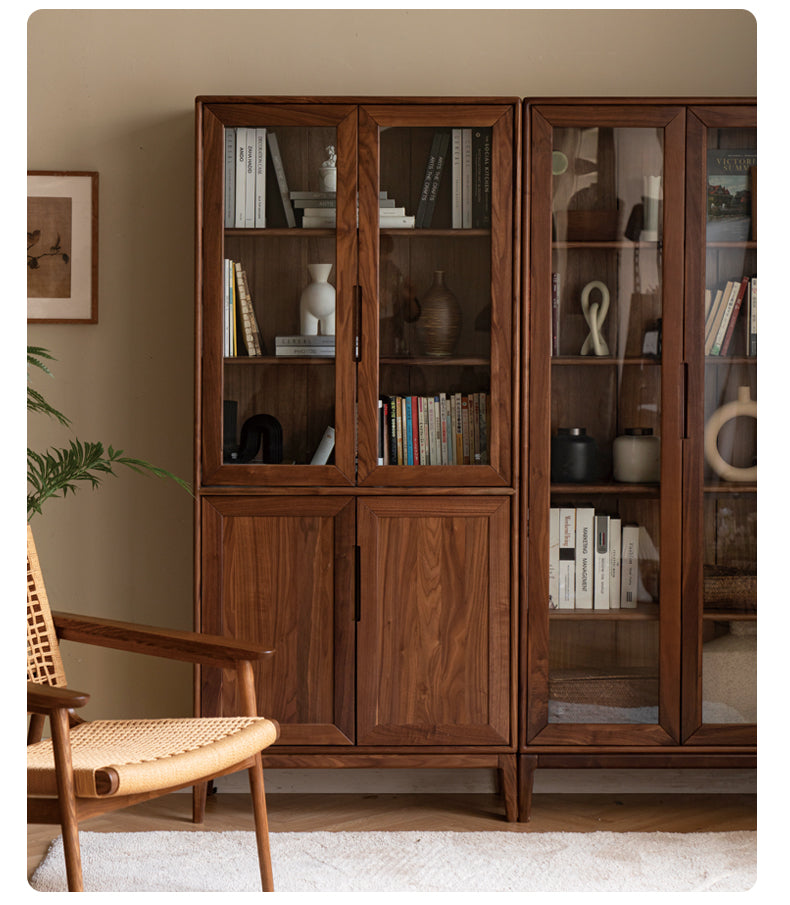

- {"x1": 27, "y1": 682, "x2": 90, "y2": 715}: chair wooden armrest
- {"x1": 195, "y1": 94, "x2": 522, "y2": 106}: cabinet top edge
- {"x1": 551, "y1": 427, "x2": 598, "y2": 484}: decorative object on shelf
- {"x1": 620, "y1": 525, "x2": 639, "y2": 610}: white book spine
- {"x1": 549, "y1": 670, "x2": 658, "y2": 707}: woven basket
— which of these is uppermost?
{"x1": 195, "y1": 94, "x2": 522, "y2": 106}: cabinet top edge

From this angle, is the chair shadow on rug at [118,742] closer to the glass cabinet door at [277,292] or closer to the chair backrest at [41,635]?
the chair backrest at [41,635]

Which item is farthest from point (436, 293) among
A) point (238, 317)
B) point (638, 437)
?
point (638, 437)

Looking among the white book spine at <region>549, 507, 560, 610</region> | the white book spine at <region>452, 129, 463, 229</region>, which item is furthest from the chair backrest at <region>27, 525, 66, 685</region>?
the white book spine at <region>452, 129, 463, 229</region>

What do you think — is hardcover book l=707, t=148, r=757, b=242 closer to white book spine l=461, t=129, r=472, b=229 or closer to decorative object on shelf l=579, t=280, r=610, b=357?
decorative object on shelf l=579, t=280, r=610, b=357

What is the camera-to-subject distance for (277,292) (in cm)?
232

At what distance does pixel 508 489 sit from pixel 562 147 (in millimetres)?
909

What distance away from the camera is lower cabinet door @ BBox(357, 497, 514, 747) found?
88.9 inches

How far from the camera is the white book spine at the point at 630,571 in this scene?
91.9 inches

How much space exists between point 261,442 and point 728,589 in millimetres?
1305

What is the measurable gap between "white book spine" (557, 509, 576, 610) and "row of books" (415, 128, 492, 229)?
2.64 feet

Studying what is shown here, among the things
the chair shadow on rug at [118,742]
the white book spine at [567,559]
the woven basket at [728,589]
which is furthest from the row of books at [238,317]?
the woven basket at [728,589]

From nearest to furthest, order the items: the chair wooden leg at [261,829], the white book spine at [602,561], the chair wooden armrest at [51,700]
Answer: the chair wooden armrest at [51,700] → the chair wooden leg at [261,829] → the white book spine at [602,561]

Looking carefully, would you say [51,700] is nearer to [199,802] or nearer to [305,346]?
[199,802]
